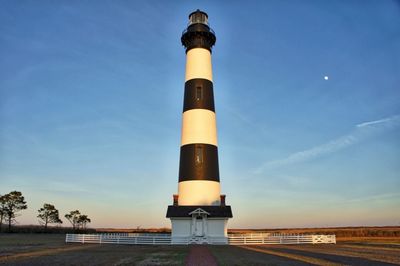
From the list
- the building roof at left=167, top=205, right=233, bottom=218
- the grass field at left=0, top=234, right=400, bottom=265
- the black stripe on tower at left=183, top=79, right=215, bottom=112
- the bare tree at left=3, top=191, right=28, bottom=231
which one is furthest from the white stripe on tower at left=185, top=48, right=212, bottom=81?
the bare tree at left=3, top=191, right=28, bottom=231

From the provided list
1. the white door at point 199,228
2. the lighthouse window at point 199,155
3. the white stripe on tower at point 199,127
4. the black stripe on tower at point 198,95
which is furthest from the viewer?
the black stripe on tower at point 198,95

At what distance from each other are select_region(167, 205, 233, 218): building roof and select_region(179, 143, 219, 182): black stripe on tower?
86.1 inches

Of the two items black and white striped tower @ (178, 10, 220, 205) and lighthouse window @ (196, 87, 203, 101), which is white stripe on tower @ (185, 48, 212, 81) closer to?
black and white striped tower @ (178, 10, 220, 205)

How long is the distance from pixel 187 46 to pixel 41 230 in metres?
40.8

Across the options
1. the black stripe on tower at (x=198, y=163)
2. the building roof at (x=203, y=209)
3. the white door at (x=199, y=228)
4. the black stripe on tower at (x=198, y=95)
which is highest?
the black stripe on tower at (x=198, y=95)

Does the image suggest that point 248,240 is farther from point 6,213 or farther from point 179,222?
point 6,213

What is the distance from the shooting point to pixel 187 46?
100 ft

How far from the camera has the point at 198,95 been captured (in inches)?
1105

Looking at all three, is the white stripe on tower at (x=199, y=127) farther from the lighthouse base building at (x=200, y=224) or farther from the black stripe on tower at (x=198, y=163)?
the lighthouse base building at (x=200, y=224)

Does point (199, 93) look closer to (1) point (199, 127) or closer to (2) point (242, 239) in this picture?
(1) point (199, 127)

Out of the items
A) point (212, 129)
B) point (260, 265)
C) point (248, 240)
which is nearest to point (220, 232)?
point (248, 240)

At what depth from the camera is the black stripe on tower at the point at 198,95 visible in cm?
2777

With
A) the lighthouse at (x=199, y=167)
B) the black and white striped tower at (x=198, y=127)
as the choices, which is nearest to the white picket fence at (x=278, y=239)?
the lighthouse at (x=199, y=167)

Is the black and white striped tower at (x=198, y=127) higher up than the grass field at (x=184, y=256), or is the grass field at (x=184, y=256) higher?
the black and white striped tower at (x=198, y=127)
